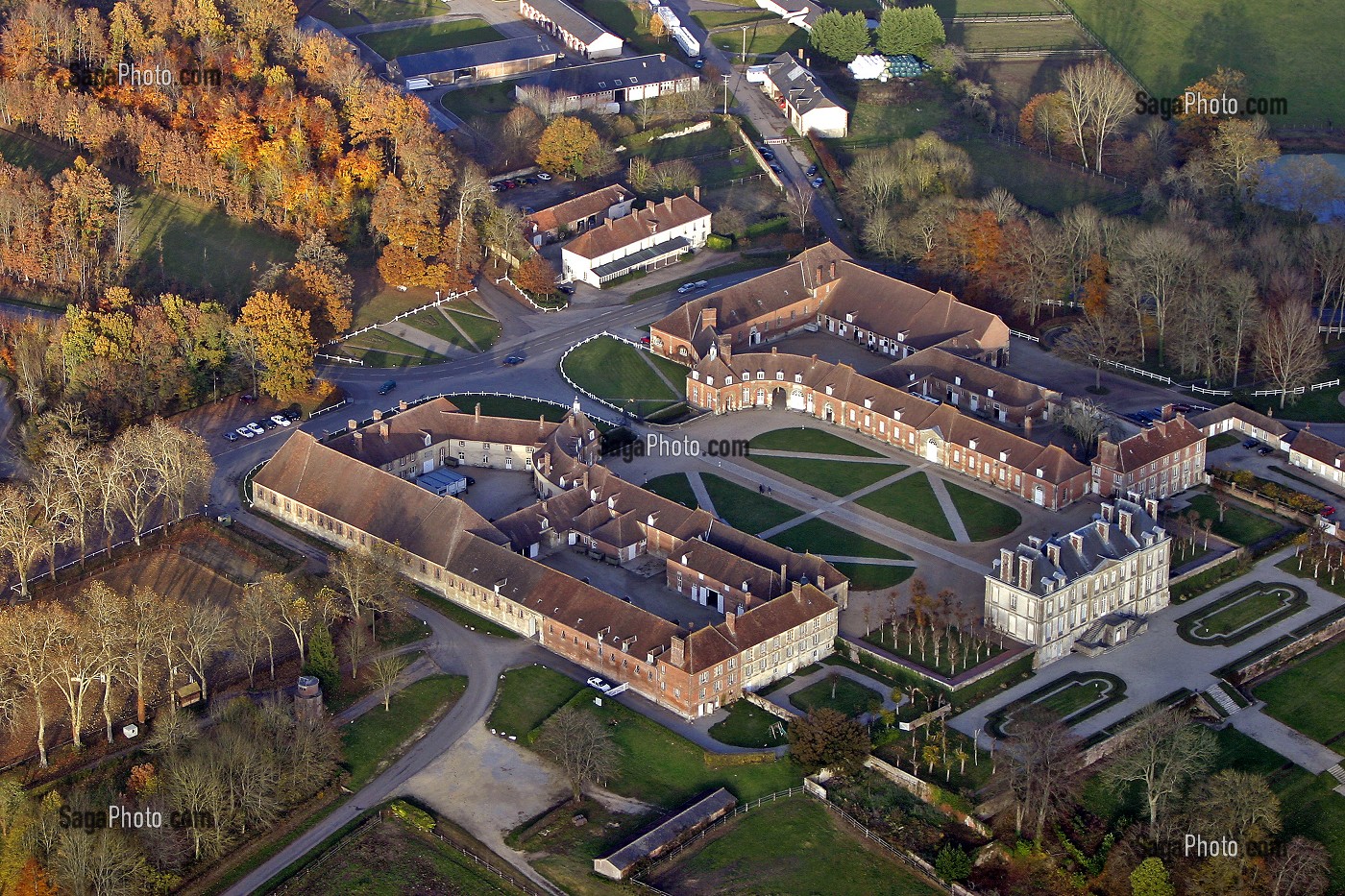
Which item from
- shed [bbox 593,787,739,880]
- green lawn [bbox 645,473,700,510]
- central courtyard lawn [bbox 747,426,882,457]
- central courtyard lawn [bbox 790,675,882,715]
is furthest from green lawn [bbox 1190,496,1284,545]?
shed [bbox 593,787,739,880]

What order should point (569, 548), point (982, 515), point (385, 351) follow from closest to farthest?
1. point (569, 548)
2. point (982, 515)
3. point (385, 351)

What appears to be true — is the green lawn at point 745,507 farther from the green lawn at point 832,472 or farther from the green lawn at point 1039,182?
the green lawn at point 1039,182

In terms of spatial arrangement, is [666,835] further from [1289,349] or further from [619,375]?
[1289,349]

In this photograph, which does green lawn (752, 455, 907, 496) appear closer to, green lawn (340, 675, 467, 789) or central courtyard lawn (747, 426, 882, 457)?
central courtyard lawn (747, 426, 882, 457)

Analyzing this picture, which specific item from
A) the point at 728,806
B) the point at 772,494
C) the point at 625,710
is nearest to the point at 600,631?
the point at 625,710

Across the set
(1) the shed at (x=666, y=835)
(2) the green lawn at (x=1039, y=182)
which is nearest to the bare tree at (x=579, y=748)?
(1) the shed at (x=666, y=835)

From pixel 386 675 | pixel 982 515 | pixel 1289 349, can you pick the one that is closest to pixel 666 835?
pixel 386 675
